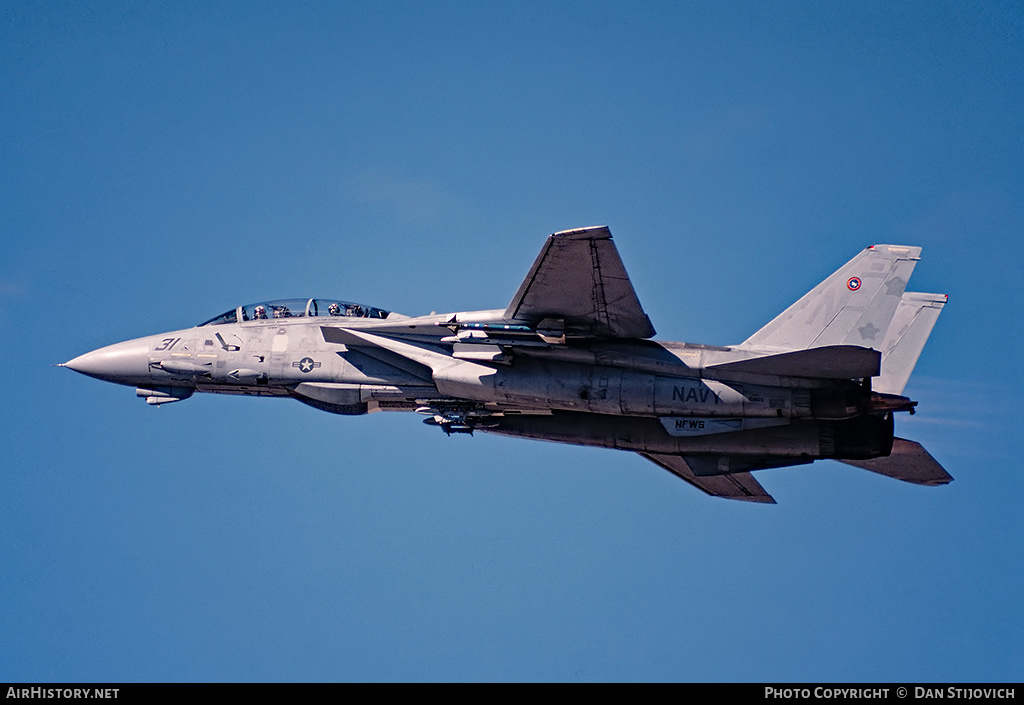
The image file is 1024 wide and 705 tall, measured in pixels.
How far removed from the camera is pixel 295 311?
24.7m

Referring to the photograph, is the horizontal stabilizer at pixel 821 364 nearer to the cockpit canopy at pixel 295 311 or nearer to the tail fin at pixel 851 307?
the tail fin at pixel 851 307

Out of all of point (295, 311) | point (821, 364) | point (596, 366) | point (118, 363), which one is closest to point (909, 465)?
point (821, 364)

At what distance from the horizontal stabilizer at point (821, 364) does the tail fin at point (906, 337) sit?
3.32 metres

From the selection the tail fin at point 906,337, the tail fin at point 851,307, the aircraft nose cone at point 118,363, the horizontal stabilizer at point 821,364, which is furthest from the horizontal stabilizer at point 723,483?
the aircraft nose cone at point 118,363

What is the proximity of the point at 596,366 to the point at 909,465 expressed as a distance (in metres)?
7.16

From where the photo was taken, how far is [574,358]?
2195 centimetres

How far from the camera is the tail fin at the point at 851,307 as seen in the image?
22500 millimetres

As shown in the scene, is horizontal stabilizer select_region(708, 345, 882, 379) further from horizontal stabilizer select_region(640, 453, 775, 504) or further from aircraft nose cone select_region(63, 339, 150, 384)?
aircraft nose cone select_region(63, 339, 150, 384)

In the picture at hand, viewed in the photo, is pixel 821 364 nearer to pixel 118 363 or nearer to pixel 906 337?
pixel 906 337

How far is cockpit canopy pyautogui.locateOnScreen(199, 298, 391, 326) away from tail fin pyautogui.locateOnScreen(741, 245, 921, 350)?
7679 mm

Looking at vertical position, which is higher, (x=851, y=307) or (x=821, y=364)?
(x=851, y=307)

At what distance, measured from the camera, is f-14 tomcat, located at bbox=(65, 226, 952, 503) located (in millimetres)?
21156

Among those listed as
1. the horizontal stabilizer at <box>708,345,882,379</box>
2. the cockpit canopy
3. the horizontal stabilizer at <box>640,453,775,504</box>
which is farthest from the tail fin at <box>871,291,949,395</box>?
the cockpit canopy

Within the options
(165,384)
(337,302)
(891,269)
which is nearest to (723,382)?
(891,269)
